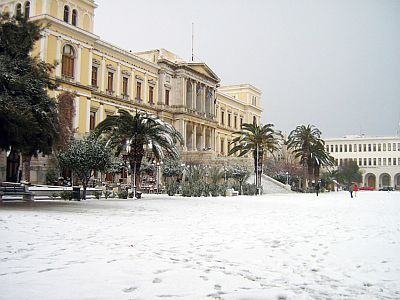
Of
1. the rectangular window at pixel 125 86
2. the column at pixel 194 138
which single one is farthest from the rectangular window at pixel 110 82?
the column at pixel 194 138

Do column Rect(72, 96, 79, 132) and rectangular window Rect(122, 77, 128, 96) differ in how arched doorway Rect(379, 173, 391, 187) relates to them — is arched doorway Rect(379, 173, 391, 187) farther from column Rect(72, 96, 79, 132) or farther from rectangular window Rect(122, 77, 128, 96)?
column Rect(72, 96, 79, 132)

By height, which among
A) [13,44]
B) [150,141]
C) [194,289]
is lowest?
[194,289]

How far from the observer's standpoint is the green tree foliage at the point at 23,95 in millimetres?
14148

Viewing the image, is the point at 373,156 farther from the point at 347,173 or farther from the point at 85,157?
the point at 85,157

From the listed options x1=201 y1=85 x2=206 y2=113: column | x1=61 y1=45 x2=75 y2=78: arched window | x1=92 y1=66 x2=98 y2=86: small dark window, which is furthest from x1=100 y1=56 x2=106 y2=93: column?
x1=201 y1=85 x2=206 y2=113: column

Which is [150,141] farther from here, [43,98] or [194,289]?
[194,289]

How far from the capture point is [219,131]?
229 ft

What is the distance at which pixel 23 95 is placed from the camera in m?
14.7

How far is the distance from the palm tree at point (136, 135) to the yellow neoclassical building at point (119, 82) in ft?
19.8

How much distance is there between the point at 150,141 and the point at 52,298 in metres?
21.2

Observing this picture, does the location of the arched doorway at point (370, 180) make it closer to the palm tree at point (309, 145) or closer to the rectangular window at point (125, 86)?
the palm tree at point (309, 145)

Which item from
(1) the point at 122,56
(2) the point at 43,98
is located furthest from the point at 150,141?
(1) the point at 122,56

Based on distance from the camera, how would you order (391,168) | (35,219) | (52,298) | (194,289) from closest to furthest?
(52,298)
(194,289)
(35,219)
(391,168)

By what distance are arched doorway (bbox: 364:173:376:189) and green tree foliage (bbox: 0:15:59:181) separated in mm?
92127
